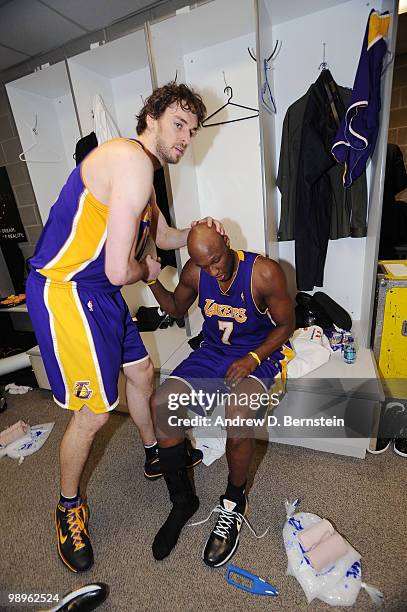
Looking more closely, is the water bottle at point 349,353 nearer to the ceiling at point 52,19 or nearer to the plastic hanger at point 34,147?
the ceiling at point 52,19

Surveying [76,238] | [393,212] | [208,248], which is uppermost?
[76,238]

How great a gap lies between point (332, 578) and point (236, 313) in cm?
98

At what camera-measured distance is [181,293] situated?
1.62 m

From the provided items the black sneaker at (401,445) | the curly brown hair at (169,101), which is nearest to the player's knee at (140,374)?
the curly brown hair at (169,101)

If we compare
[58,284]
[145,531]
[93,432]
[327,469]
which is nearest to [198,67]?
[58,284]

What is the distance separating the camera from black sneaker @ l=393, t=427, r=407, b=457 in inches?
60.7

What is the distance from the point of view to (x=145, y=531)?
4.46 feet

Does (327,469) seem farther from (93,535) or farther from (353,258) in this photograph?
(353,258)

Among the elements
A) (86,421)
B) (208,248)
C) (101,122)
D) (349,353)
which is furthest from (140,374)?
(101,122)

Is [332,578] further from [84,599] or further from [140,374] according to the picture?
[140,374]

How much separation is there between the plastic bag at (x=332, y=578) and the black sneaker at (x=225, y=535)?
0.63 ft

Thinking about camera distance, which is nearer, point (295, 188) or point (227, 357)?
point (227, 357)

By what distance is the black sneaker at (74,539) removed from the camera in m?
1.22

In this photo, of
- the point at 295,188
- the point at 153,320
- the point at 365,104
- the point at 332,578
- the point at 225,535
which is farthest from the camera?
the point at 153,320
